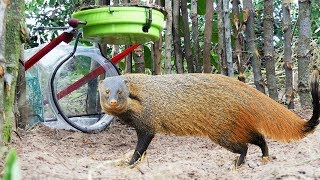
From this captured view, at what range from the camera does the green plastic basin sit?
343cm

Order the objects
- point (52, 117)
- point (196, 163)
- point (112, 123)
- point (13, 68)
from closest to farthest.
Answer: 1. point (13, 68)
2. point (196, 163)
3. point (52, 117)
4. point (112, 123)

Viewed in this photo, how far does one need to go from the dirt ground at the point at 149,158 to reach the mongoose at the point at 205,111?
0.15 metres

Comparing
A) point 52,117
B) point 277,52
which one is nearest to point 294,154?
point 52,117

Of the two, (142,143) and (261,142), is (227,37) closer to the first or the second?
(261,142)

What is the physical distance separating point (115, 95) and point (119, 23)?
0.90 m

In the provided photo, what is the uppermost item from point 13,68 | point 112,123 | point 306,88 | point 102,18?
point 102,18

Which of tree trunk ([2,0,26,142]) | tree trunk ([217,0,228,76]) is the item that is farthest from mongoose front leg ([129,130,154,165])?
tree trunk ([217,0,228,76])

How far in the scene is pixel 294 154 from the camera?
9.70 ft

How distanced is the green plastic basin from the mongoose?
27.8 inches

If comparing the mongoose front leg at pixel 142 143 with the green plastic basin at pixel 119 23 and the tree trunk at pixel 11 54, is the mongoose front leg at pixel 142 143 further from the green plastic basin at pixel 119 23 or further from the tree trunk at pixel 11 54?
the green plastic basin at pixel 119 23

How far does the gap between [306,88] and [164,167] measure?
6.24ft

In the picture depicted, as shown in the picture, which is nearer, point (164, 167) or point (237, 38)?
point (164, 167)

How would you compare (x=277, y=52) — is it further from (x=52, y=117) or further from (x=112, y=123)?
(x=52, y=117)

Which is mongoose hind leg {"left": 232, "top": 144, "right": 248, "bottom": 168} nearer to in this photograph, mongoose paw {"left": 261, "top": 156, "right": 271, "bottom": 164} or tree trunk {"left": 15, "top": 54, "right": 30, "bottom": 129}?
mongoose paw {"left": 261, "top": 156, "right": 271, "bottom": 164}
